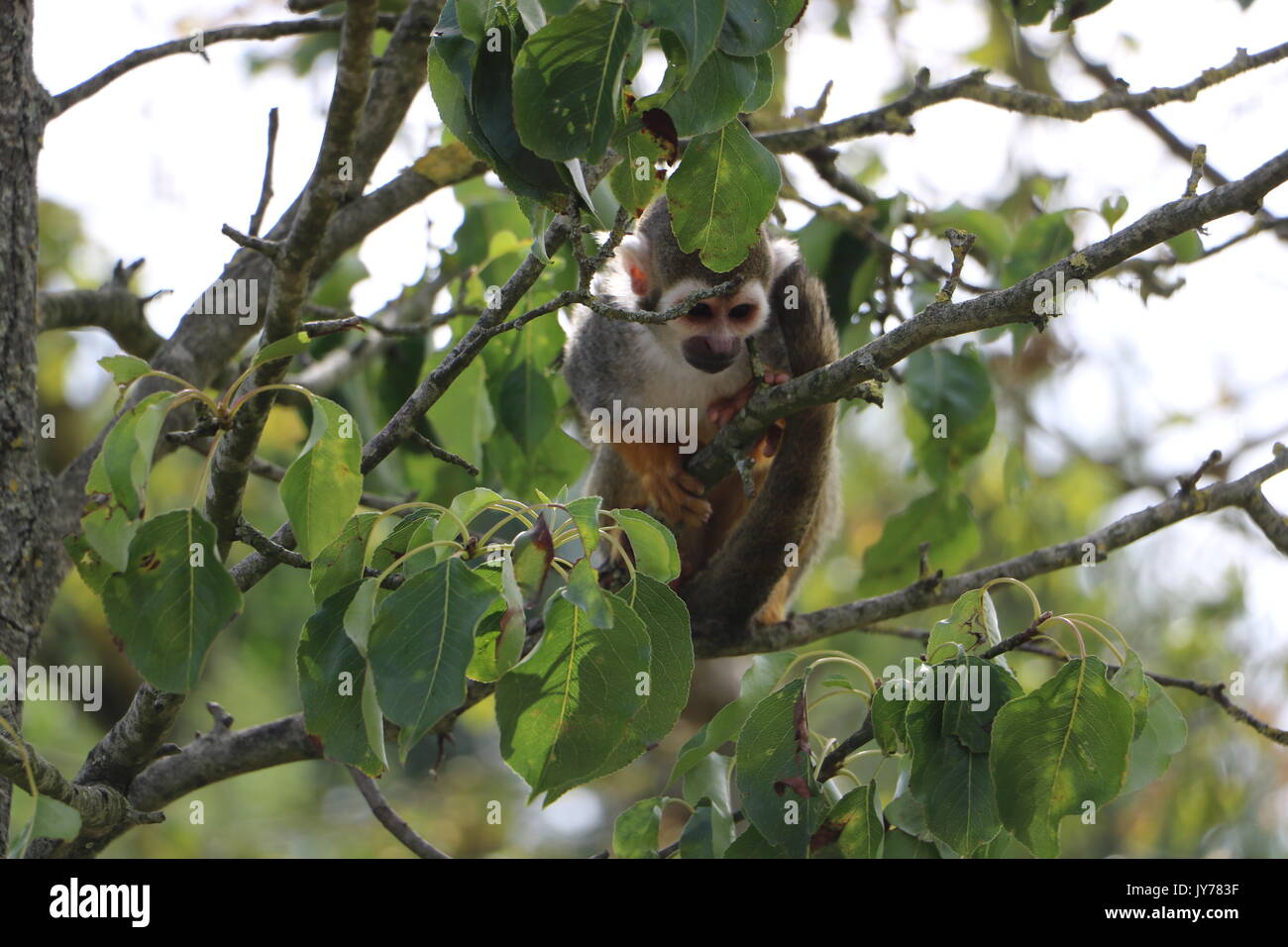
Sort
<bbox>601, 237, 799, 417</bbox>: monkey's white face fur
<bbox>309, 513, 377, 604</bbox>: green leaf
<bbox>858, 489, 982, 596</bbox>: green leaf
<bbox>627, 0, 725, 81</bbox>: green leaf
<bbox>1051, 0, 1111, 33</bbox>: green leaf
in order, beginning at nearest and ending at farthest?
<bbox>627, 0, 725, 81</bbox>: green leaf
<bbox>309, 513, 377, 604</bbox>: green leaf
<bbox>1051, 0, 1111, 33</bbox>: green leaf
<bbox>601, 237, 799, 417</bbox>: monkey's white face fur
<bbox>858, 489, 982, 596</bbox>: green leaf

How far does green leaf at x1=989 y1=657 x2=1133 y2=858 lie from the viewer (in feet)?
7.37

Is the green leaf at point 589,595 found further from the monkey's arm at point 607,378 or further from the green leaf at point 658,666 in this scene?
the monkey's arm at point 607,378

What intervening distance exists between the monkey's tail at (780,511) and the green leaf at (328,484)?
1762mm

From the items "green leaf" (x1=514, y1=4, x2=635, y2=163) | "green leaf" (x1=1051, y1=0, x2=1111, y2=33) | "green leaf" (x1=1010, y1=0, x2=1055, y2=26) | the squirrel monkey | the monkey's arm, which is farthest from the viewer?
the monkey's arm

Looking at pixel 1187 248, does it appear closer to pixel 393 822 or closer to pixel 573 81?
pixel 573 81

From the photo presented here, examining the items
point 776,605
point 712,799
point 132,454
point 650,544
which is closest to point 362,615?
point 132,454

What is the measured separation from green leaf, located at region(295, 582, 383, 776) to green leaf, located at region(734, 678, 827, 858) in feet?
2.76

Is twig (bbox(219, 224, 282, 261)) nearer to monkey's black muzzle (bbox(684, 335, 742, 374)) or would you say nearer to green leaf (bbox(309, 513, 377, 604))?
green leaf (bbox(309, 513, 377, 604))

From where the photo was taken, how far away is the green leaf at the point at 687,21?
1.84 m

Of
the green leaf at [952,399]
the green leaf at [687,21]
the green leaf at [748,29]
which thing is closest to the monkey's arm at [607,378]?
the green leaf at [952,399]

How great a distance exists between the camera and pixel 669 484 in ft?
14.4

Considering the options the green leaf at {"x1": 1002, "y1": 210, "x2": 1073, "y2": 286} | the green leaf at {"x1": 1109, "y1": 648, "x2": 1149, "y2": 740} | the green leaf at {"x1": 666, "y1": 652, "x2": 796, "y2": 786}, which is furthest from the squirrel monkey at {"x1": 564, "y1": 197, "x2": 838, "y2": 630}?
the green leaf at {"x1": 1109, "y1": 648, "x2": 1149, "y2": 740}

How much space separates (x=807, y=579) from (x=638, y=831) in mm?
3162

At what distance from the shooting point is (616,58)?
1.96 meters
